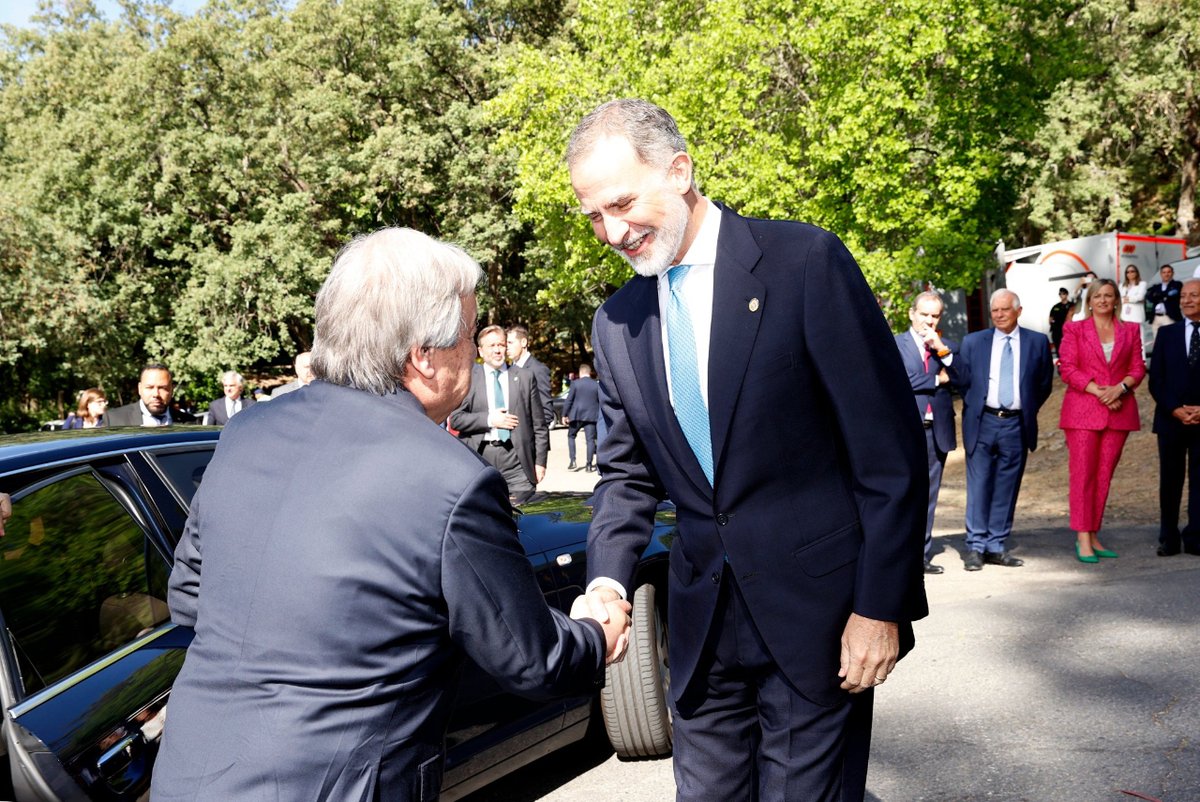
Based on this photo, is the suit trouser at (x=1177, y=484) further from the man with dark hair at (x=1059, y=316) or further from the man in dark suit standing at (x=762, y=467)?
the man with dark hair at (x=1059, y=316)

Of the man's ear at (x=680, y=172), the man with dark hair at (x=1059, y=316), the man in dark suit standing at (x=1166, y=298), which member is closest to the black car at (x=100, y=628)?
the man's ear at (x=680, y=172)

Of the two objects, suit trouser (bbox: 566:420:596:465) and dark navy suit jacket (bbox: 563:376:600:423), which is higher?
dark navy suit jacket (bbox: 563:376:600:423)

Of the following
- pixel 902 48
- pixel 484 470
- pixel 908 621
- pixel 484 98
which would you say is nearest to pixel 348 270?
pixel 484 470

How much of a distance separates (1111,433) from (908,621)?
7.14 m

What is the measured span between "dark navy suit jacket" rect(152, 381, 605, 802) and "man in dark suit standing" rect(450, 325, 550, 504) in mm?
6795

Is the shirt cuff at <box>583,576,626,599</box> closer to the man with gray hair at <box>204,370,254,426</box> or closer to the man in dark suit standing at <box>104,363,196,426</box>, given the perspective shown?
the man in dark suit standing at <box>104,363,196,426</box>

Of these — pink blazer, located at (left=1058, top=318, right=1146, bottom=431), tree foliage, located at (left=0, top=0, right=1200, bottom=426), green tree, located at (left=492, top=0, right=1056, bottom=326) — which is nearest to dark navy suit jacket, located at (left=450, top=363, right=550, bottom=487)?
pink blazer, located at (left=1058, top=318, right=1146, bottom=431)

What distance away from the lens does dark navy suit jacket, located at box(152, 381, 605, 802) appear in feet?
5.86

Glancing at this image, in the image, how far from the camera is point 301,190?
3294 cm

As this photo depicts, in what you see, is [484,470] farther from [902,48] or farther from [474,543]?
[902,48]

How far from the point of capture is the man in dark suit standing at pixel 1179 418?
838 cm

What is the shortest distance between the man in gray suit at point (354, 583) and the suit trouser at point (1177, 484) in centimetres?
786

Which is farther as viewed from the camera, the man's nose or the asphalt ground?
the asphalt ground

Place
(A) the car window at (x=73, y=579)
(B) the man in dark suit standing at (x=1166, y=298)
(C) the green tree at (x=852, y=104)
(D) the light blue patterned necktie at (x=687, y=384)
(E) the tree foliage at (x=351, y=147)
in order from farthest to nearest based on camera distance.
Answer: (E) the tree foliage at (x=351, y=147) → (C) the green tree at (x=852, y=104) → (B) the man in dark suit standing at (x=1166, y=298) → (A) the car window at (x=73, y=579) → (D) the light blue patterned necktie at (x=687, y=384)
